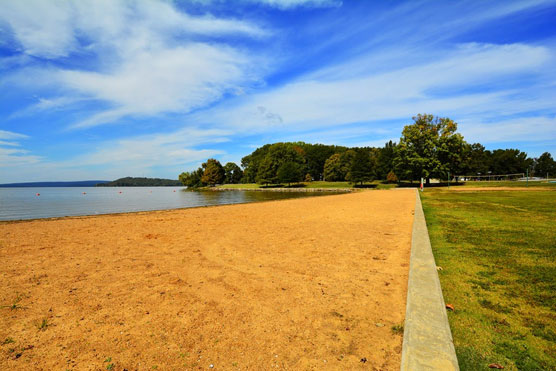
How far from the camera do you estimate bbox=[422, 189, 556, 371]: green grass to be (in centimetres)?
285

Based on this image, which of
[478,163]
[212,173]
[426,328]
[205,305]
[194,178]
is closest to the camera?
[426,328]

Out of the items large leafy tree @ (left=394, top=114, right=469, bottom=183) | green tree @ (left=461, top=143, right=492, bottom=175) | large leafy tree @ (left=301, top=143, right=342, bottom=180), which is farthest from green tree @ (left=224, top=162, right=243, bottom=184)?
green tree @ (left=461, top=143, right=492, bottom=175)

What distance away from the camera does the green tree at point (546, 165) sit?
104375 mm

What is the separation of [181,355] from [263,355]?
992mm

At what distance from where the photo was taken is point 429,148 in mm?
56594

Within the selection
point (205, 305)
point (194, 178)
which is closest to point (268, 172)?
point (194, 178)

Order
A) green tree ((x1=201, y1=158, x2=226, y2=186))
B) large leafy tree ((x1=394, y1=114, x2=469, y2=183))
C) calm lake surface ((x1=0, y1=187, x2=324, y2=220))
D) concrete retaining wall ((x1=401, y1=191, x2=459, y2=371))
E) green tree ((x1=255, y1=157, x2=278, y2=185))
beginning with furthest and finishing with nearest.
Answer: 1. green tree ((x1=201, y1=158, x2=226, y2=186))
2. green tree ((x1=255, y1=157, x2=278, y2=185))
3. large leafy tree ((x1=394, y1=114, x2=469, y2=183))
4. calm lake surface ((x1=0, y1=187, x2=324, y2=220))
5. concrete retaining wall ((x1=401, y1=191, x2=459, y2=371))

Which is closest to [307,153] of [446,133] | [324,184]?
[324,184]

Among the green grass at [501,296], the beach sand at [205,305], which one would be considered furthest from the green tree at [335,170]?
the beach sand at [205,305]

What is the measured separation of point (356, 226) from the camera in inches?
451

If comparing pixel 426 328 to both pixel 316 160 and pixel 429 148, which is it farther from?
pixel 316 160

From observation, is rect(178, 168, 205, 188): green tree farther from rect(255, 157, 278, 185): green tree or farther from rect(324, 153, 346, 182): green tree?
rect(324, 153, 346, 182): green tree

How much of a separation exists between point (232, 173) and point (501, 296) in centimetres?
11878

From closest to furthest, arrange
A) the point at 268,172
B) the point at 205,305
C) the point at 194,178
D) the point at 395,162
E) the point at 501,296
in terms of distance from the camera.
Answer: the point at 501,296
the point at 205,305
the point at 395,162
the point at 268,172
the point at 194,178
